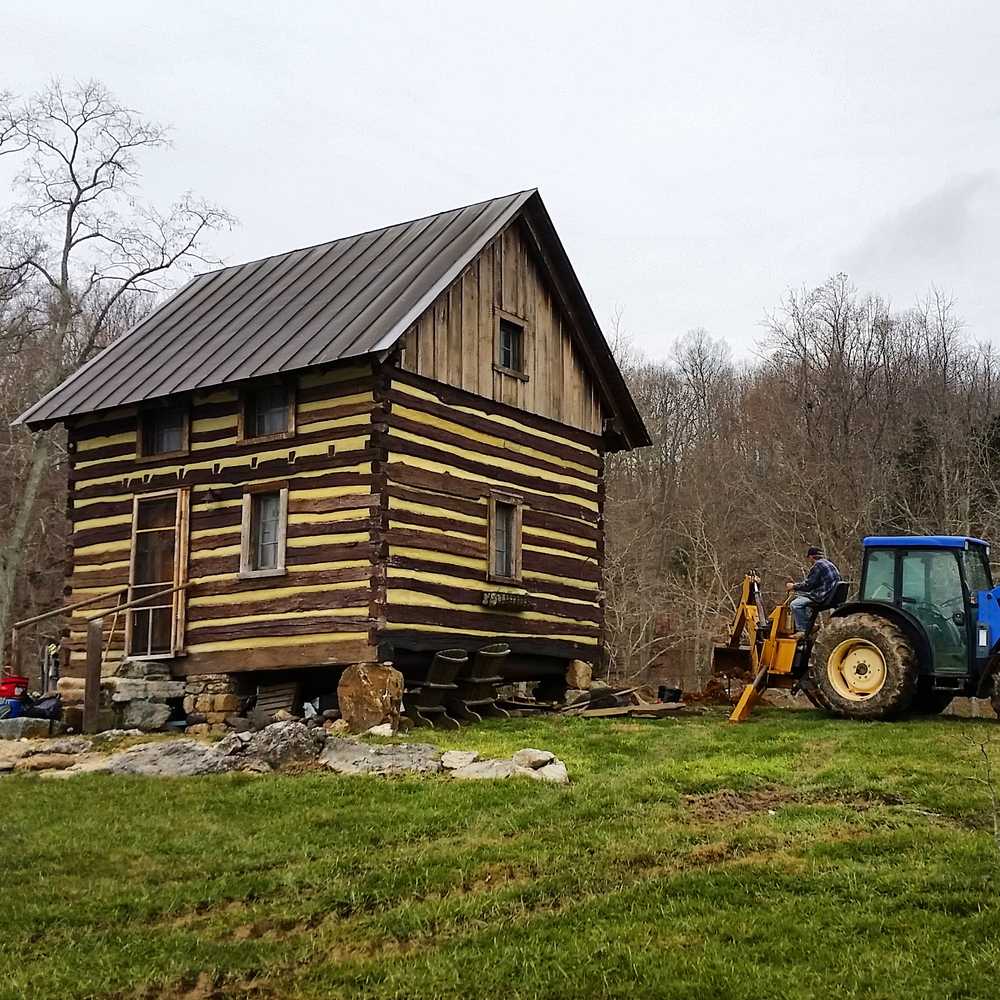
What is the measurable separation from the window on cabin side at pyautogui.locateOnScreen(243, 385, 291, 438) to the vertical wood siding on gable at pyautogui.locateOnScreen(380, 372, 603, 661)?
1993mm

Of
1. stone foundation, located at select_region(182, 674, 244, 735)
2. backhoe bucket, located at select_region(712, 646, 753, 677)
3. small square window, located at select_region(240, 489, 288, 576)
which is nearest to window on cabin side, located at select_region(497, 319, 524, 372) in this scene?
small square window, located at select_region(240, 489, 288, 576)

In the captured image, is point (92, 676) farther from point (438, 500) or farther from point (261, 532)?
point (438, 500)

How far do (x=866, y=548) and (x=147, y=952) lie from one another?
12051 mm

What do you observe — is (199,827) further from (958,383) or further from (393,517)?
(958,383)

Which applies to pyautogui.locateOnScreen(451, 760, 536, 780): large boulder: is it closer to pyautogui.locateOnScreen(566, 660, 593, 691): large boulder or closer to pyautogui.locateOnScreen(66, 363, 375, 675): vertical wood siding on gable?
pyautogui.locateOnScreen(66, 363, 375, 675): vertical wood siding on gable

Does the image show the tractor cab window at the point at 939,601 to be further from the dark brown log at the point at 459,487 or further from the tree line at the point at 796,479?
the tree line at the point at 796,479

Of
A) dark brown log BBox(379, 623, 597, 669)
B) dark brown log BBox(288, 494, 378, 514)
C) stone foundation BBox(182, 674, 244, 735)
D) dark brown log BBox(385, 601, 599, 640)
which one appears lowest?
stone foundation BBox(182, 674, 244, 735)

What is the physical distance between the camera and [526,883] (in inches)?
372

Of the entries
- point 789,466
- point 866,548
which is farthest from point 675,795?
point 789,466

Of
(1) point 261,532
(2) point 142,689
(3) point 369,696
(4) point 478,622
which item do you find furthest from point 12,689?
(4) point 478,622

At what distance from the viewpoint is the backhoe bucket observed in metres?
19.0

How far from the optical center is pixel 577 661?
22.9 metres

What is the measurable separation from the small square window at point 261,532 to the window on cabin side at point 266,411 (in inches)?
39.2

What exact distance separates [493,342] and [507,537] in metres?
3.20
